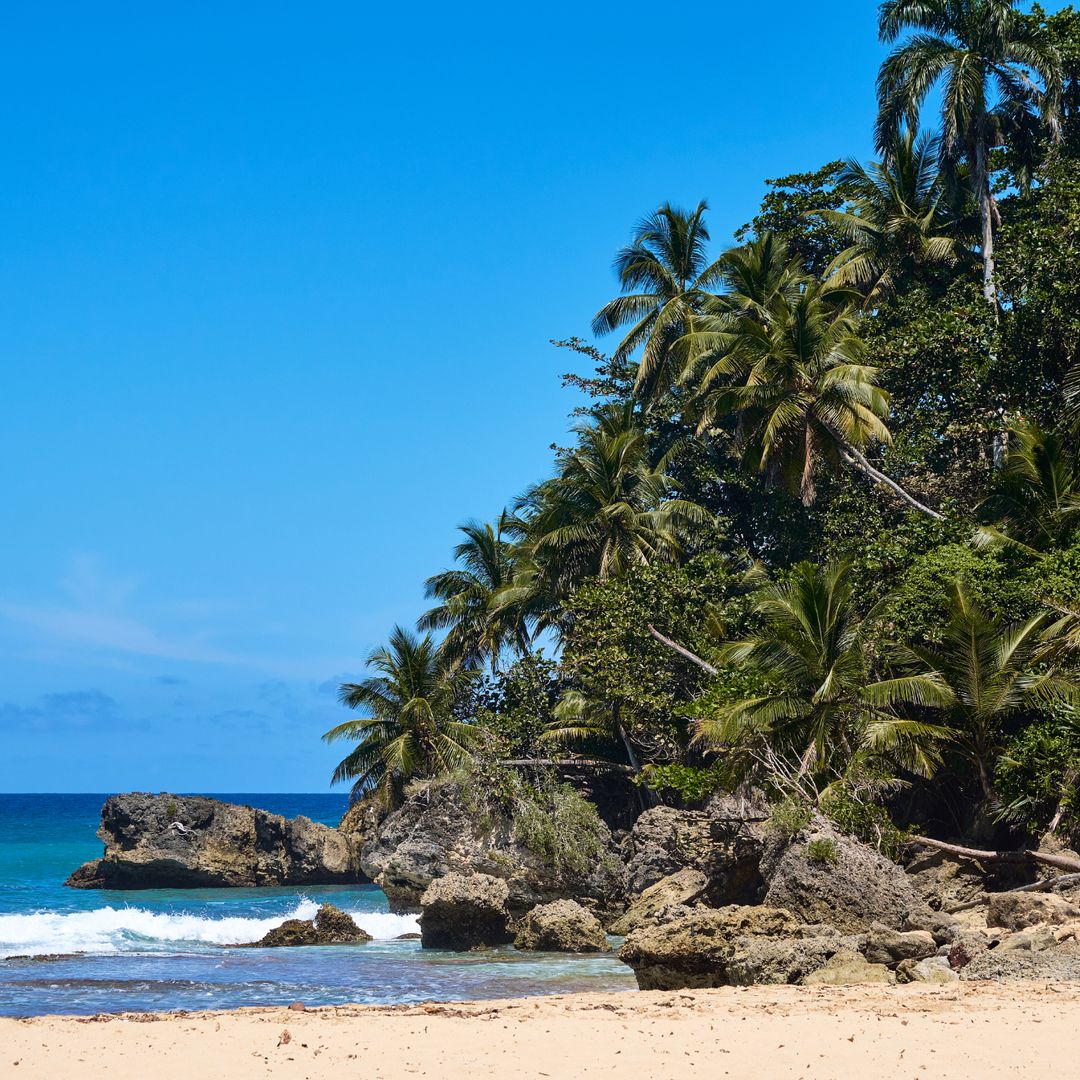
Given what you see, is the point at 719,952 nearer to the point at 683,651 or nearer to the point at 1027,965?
the point at 1027,965

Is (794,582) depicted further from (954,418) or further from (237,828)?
(237,828)

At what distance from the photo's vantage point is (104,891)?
39875mm

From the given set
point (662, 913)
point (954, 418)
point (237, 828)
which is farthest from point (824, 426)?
point (237, 828)

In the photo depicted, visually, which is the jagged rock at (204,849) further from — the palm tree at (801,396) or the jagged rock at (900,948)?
the jagged rock at (900,948)

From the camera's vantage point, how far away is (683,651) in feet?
84.9

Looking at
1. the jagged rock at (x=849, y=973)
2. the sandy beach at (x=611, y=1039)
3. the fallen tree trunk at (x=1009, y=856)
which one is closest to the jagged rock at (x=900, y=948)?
the jagged rock at (x=849, y=973)

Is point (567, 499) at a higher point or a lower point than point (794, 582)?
higher

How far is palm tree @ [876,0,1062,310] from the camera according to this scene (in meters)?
28.7

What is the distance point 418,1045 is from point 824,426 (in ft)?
60.5

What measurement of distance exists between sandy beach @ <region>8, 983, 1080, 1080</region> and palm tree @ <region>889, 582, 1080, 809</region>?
7.91 metres

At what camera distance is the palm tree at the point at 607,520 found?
3050 centimetres

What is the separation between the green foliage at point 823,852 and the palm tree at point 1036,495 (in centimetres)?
679

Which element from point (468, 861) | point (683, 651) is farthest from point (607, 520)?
point (468, 861)

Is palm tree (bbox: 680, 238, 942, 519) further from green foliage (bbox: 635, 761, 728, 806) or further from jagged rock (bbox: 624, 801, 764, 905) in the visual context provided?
jagged rock (bbox: 624, 801, 764, 905)
